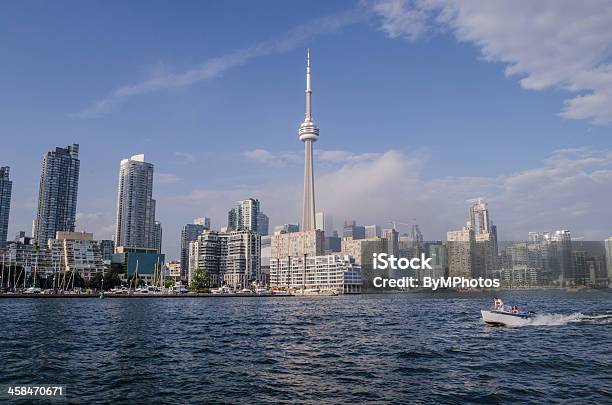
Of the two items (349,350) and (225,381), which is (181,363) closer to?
(225,381)

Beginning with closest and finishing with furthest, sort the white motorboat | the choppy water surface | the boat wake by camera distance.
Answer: the choppy water surface < the white motorboat < the boat wake

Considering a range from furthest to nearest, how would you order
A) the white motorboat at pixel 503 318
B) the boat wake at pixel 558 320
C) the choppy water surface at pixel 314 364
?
the boat wake at pixel 558 320 < the white motorboat at pixel 503 318 < the choppy water surface at pixel 314 364

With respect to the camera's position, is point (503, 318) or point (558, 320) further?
point (558, 320)

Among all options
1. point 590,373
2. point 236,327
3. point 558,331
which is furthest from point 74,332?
point 558,331

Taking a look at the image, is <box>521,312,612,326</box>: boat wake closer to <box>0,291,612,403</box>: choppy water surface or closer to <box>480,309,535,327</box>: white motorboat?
<box>480,309,535,327</box>: white motorboat

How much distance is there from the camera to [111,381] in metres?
30.5

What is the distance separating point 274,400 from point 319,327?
4155cm

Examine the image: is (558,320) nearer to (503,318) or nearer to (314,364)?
(503,318)

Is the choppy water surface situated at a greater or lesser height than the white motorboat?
lesser

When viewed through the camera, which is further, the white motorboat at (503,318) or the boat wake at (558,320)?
the boat wake at (558,320)

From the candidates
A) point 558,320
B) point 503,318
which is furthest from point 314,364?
point 558,320

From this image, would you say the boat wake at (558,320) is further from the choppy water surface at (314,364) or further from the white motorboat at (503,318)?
the choppy water surface at (314,364)

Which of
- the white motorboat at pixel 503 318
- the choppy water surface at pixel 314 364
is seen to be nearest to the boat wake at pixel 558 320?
the white motorboat at pixel 503 318

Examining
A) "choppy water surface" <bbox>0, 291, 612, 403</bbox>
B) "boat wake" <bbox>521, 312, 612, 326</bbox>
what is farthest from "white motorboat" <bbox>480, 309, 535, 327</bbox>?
"choppy water surface" <bbox>0, 291, 612, 403</bbox>
